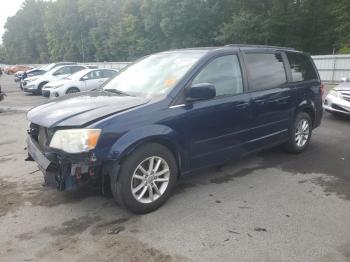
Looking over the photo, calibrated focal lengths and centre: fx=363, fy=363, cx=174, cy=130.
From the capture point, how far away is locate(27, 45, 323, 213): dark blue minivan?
3680 mm

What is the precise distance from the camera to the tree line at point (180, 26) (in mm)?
37250

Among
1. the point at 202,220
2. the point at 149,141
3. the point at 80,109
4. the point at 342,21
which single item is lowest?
the point at 202,220

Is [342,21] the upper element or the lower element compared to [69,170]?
upper

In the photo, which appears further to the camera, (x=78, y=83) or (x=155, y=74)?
(x=78, y=83)

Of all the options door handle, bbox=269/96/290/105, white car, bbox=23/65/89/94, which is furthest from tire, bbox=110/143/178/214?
white car, bbox=23/65/89/94

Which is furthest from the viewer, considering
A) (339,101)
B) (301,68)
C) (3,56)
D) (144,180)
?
(3,56)

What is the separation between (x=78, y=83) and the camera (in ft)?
49.0

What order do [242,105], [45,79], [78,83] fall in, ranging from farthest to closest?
[45,79]
[78,83]
[242,105]

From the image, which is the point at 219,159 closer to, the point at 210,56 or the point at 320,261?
the point at 210,56

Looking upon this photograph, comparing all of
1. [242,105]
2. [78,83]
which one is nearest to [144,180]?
[242,105]

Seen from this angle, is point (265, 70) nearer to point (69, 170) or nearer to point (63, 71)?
point (69, 170)

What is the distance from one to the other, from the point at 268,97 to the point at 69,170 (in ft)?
10.0

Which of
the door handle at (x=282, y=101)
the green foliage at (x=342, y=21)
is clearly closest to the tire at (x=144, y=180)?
the door handle at (x=282, y=101)

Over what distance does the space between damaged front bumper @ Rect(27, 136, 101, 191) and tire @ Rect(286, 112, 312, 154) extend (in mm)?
3589
